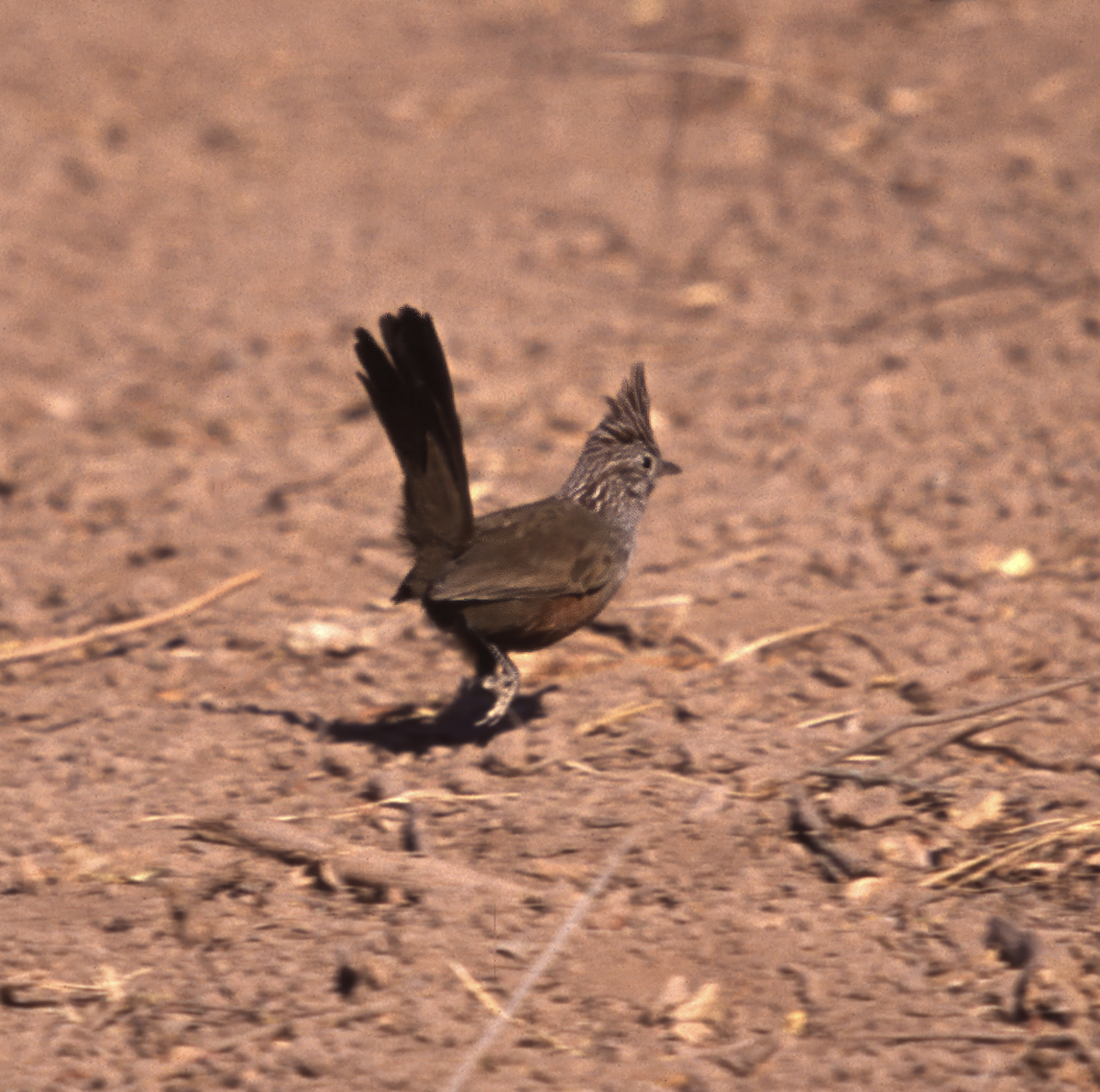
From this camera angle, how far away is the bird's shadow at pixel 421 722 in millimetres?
4621

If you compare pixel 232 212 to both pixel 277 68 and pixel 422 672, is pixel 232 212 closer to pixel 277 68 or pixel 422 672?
pixel 277 68

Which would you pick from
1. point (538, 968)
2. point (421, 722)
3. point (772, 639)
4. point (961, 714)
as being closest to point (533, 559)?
point (421, 722)

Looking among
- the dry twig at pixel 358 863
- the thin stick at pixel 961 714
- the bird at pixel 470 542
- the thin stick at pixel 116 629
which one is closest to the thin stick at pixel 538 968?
the dry twig at pixel 358 863

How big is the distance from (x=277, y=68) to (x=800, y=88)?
4.04 m

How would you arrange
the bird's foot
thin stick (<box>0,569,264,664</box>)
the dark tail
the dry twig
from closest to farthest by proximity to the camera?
the dry twig
the dark tail
the bird's foot
thin stick (<box>0,569,264,664</box>)

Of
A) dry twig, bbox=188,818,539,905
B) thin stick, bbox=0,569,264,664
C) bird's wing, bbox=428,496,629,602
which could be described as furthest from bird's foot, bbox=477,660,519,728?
thin stick, bbox=0,569,264,664

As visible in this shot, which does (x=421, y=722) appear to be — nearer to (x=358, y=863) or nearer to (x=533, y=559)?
(x=533, y=559)

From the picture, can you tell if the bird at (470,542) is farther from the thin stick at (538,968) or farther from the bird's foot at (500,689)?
the thin stick at (538,968)

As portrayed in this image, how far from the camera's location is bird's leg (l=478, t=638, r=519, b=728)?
4.54m

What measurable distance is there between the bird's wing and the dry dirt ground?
47 centimetres

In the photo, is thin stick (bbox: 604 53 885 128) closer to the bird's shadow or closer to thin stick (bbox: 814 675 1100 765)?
the bird's shadow

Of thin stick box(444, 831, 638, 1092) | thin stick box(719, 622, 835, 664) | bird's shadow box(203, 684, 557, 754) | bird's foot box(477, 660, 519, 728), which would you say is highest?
thin stick box(719, 622, 835, 664)

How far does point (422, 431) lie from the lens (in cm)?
428

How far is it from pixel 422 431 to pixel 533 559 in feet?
1.81
